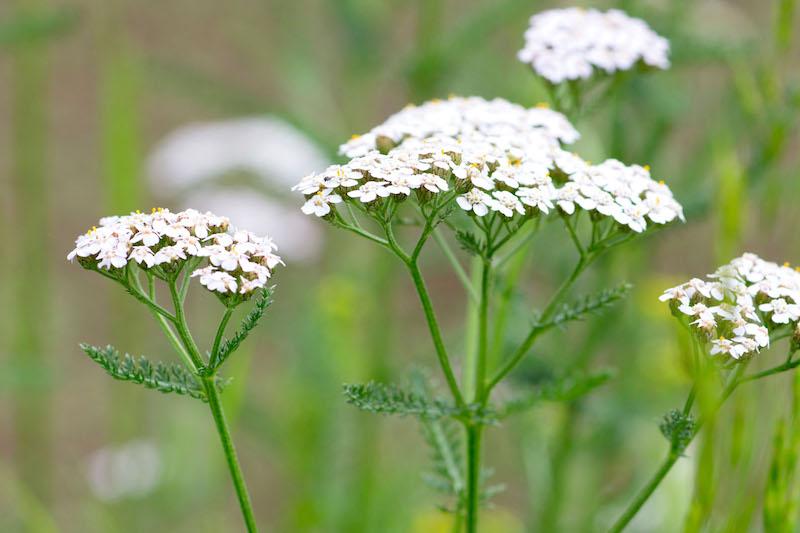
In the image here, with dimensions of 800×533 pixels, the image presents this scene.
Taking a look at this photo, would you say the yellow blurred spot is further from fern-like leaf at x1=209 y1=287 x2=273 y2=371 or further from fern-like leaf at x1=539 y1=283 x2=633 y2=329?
fern-like leaf at x1=209 y1=287 x2=273 y2=371

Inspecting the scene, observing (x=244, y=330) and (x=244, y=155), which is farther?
(x=244, y=155)

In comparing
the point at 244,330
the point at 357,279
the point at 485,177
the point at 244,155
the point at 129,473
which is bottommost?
the point at 244,330

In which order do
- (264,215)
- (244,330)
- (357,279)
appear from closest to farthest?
(244,330)
(357,279)
(264,215)

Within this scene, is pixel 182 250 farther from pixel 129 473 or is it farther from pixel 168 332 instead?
pixel 129 473

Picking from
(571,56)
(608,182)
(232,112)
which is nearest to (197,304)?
(232,112)

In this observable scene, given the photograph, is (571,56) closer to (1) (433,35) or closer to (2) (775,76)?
(2) (775,76)

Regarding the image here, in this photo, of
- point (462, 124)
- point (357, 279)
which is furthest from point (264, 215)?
point (462, 124)

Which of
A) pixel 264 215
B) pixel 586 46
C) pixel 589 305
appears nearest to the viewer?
pixel 589 305

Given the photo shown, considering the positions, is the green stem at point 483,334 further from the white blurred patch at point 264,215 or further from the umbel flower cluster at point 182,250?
the white blurred patch at point 264,215

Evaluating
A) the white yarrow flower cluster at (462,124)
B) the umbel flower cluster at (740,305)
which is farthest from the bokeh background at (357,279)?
the white yarrow flower cluster at (462,124)
